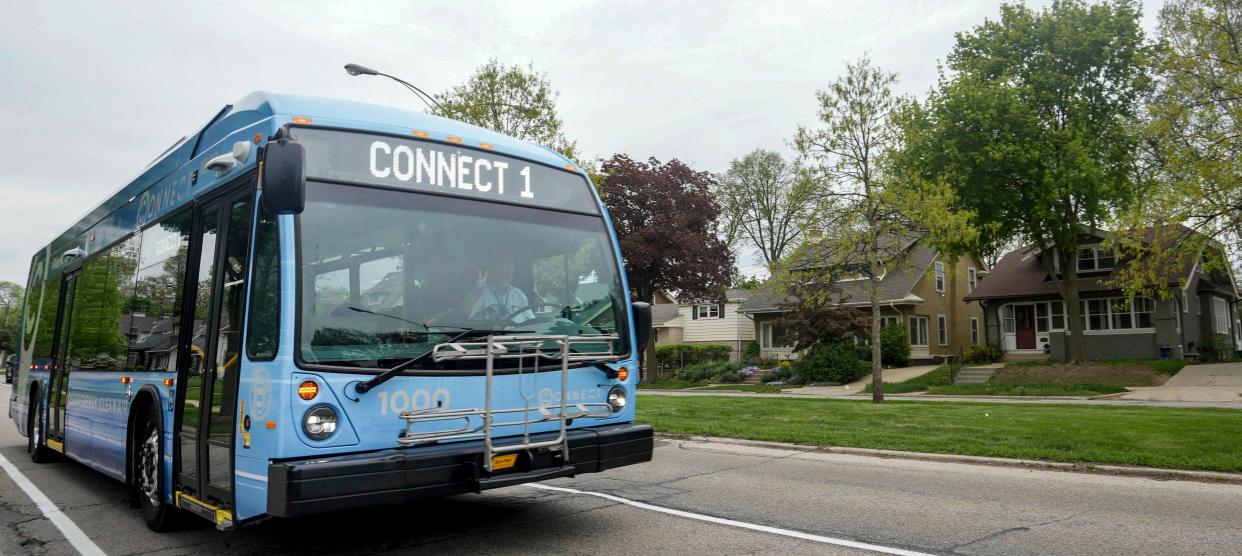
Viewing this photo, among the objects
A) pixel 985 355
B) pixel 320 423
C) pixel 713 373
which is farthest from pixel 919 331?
pixel 320 423

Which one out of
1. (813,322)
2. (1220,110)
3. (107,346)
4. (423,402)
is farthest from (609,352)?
(813,322)

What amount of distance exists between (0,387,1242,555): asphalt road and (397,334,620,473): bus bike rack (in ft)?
2.97

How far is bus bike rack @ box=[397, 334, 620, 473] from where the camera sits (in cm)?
515

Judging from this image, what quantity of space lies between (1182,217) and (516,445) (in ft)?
53.9

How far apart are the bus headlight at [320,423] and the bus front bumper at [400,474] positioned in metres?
0.14

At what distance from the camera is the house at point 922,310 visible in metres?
39.5

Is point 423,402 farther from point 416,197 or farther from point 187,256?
point 187,256

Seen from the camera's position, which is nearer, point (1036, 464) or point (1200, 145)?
point (1036, 464)

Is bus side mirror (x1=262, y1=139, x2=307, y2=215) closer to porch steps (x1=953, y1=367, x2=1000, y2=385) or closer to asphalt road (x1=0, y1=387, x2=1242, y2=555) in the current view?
asphalt road (x1=0, y1=387, x2=1242, y2=555)

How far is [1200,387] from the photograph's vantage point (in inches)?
1001

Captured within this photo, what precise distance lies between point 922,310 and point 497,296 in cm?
3826

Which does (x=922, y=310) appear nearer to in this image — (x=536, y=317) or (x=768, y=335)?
(x=768, y=335)

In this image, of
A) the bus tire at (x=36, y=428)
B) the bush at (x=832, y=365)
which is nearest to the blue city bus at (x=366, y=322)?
the bus tire at (x=36, y=428)

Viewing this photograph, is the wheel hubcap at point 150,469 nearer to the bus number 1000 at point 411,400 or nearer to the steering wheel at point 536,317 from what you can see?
the bus number 1000 at point 411,400
